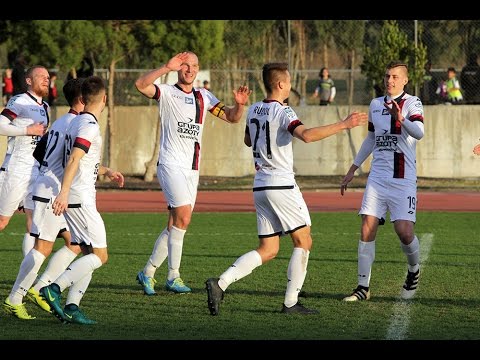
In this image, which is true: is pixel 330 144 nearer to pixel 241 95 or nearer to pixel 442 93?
pixel 442 93

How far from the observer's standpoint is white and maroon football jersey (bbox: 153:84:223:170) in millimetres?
11539

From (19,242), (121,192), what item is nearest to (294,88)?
(121,192)

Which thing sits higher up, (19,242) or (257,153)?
(257,153)

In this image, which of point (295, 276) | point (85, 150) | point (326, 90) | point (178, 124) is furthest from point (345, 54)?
point (85, 150)

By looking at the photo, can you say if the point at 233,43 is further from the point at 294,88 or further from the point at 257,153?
the point at 257,153

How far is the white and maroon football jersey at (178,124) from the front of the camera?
37.9 feet

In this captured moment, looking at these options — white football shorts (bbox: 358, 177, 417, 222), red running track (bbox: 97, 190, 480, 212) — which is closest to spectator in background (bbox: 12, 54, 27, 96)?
red running track (bbox: 97, 190, 480, 212)

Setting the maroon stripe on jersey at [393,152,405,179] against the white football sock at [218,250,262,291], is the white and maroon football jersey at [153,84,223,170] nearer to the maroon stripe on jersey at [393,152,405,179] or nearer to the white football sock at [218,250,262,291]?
the white football sock at [218,250,262,291]

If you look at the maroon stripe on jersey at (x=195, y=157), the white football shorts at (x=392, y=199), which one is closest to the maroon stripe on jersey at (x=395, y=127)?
the white football shorts at (x=392, y=199)

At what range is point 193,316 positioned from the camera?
997 cm

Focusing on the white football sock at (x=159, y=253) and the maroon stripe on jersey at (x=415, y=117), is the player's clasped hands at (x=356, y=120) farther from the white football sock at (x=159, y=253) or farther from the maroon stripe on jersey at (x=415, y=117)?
the white football sock at (x=159, y=253)

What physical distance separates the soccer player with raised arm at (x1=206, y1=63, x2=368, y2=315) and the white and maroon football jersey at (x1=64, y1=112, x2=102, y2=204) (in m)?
1.44
